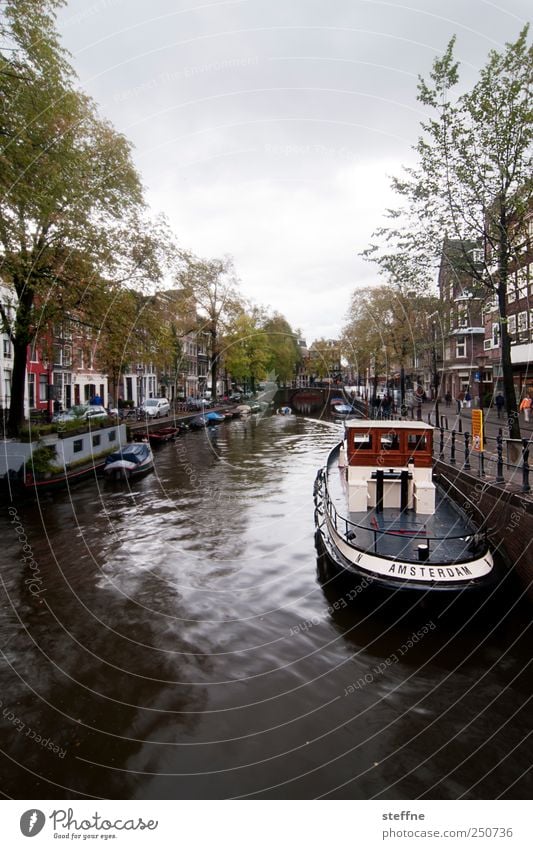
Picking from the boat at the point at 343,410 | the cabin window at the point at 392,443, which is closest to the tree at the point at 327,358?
the boat at the point at 343,410

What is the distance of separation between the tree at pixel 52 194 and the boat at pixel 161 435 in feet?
59.5

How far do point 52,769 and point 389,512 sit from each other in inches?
464

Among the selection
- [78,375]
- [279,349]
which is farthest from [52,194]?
[279,349]

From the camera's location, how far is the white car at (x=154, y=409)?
56963 mm

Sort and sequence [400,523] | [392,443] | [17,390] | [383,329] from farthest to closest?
[383,329]
[17,390]
[392,443]
[400,523]

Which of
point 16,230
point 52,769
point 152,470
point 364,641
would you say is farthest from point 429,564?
point 152,470

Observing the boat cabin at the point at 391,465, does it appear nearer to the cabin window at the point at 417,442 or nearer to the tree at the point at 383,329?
the cabin window at the point at 417,442

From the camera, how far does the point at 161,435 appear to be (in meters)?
46.8

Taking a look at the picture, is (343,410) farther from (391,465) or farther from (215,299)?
(391,465)

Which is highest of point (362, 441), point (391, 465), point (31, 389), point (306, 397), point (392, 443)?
point (31, 389)

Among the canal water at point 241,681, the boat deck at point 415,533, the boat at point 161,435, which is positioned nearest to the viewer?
the canal water at point 241,681

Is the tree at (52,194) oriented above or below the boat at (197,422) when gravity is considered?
above

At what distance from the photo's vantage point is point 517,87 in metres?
18.8
